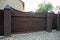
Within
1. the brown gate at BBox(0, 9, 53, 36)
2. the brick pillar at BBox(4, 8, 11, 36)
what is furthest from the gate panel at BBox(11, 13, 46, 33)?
the brick pillar at BBox(4, 8, 11, 36)

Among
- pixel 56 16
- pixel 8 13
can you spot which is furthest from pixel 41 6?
pixel 8 13

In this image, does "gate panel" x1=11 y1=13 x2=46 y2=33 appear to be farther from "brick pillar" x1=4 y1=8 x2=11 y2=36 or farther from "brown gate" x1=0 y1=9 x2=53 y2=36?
"brick pillar" x1=4 y1=8 x2=11 y2=36

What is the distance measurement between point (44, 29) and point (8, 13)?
351 cm

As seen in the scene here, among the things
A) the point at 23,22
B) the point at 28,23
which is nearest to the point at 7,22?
the point at 23,22

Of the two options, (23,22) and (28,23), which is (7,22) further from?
(28,23)

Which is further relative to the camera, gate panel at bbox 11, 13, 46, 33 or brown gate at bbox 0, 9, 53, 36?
gate panel at bbox 11, 13, 46, 33

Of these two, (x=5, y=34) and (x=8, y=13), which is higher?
(x=8, y=13)

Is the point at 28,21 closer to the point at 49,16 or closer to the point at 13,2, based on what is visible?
the point at 49,16

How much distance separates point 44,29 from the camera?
38.5 ft

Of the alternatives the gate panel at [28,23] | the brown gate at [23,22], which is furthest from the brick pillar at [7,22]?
the gate panel at [28,23]

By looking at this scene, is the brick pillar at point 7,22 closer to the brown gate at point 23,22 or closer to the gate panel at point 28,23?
the brown gate at point 23,22

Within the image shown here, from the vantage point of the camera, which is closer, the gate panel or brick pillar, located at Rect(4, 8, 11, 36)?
brick pillar, located at Rect(4, 8, 11, 36)

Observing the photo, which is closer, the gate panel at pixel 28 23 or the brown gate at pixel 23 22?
the brown gate at pixel 23 22

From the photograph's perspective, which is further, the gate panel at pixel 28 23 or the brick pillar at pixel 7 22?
the gate panel at pixel 28 23
